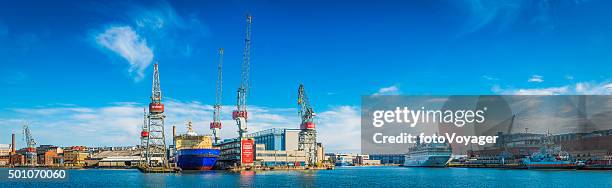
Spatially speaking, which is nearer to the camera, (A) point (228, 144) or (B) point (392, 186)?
(B) point (392, 186)

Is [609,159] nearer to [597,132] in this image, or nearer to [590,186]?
[597,132]

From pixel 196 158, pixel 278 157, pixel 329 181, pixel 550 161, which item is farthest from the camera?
pixel 278 157

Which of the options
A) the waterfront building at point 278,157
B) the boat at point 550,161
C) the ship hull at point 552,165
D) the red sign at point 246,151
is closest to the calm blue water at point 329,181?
the ship hull at point 552,165

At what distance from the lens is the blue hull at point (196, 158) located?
511 feet

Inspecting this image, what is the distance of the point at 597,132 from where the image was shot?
19488 centimetres

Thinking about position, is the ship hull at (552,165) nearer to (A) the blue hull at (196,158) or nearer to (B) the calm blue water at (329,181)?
(B) the calm blue water at (329,181)

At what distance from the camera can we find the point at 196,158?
511 ft

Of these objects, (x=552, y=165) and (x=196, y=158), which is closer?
(x=196, y=158)

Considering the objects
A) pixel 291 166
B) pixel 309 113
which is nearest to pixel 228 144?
pixel 291 166

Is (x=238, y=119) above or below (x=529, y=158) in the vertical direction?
above

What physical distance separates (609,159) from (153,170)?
119m

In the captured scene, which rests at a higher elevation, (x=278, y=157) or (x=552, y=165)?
(x=278, y=157)

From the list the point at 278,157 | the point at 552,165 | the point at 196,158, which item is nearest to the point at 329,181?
the point at 196,158

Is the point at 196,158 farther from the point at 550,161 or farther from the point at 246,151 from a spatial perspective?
the point at 550,161
